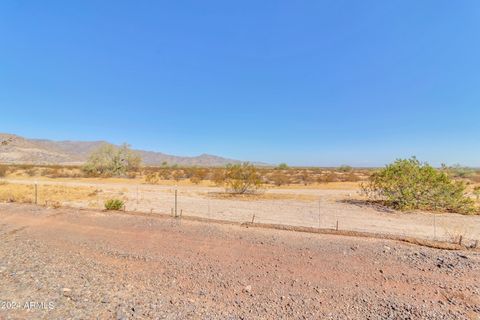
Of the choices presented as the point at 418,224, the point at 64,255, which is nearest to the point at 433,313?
the point at 64,255

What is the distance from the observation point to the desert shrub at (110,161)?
49.6 m

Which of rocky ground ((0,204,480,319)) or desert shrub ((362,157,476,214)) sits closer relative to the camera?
rocky ground ((0,204,480,319))

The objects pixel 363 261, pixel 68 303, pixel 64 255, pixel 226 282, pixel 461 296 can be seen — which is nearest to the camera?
pixel 68 303

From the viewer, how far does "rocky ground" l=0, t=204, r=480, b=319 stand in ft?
14.6

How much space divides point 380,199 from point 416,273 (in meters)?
15.9

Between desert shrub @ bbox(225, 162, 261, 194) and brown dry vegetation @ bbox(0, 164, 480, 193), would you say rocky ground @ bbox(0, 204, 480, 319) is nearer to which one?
desert shrub @ bbox(225, 162, 261, 194)

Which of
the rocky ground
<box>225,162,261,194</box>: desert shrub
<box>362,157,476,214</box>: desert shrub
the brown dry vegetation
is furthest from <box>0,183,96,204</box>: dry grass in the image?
<box>362,157,476,214</box>: desert shrub

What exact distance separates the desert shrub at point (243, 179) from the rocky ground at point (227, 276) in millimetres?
15800

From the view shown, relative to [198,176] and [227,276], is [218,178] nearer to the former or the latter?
[198,176]

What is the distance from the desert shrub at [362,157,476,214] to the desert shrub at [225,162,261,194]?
33.8 ft

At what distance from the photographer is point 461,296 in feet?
16.2

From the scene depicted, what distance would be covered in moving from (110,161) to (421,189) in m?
47.5

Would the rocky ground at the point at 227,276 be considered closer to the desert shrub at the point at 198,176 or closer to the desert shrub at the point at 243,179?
the desert shrub at the point at 243,179

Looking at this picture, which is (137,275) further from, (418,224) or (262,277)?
(418,224)
